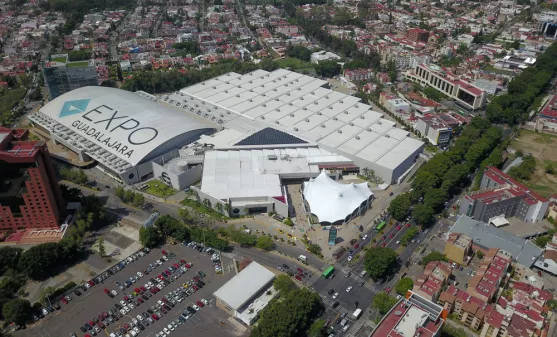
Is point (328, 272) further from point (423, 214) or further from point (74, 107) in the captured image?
point (74, 107)

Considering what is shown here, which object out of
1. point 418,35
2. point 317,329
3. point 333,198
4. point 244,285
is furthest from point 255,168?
point 418,35

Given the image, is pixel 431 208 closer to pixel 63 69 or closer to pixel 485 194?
pixel 485 194

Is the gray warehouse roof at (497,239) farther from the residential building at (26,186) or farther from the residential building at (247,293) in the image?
the residential building at (26,186)

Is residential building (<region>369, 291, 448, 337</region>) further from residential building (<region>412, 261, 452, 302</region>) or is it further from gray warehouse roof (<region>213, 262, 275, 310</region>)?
gray warehouse roof (<region>213, 262, 275, 310</region>)

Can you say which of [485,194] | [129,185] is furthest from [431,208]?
[129,185]

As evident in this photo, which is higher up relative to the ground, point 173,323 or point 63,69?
point 63,69

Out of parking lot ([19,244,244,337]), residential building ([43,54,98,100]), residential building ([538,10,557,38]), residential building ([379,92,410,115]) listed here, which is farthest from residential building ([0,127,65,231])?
residential building ([538,10,557,38])

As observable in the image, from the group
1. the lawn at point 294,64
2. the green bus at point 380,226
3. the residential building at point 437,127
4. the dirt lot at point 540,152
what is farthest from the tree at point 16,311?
the lawn at point 294,64

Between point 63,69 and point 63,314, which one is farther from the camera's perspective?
point 63,69
